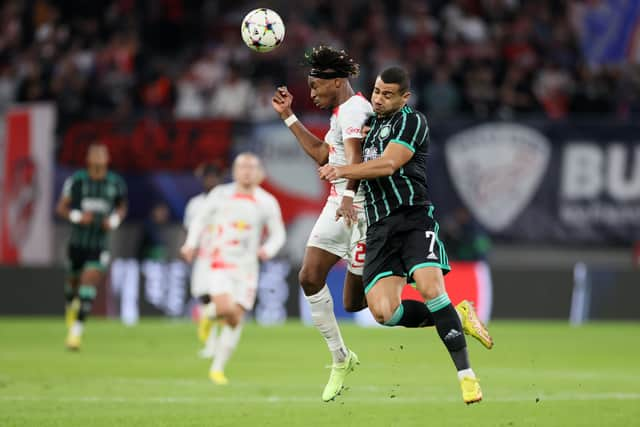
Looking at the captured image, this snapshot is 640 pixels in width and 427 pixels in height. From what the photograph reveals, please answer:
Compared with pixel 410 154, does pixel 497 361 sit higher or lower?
lower

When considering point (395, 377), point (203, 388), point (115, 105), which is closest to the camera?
point (203, 388)

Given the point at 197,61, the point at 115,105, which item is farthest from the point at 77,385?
the point at 197,61

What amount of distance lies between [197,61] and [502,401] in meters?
15.9

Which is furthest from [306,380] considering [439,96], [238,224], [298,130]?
[439,96]

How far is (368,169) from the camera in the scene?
29.9ft

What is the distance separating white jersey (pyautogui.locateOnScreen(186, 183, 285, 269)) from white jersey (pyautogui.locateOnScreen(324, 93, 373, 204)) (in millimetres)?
3697

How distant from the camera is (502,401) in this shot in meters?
10.8

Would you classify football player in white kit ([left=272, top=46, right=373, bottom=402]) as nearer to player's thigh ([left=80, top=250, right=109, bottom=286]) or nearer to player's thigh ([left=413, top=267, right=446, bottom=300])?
player's thigh ([left=413, top=267, right=446, bottom=300])

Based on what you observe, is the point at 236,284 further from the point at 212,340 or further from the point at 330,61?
the point at 330,61

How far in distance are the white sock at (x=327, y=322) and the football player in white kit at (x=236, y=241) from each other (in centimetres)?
297

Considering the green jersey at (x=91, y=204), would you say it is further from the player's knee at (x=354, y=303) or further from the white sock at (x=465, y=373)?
the white sock at (x=465, y=373)

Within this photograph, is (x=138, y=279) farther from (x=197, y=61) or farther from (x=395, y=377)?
(x=395, y=377)

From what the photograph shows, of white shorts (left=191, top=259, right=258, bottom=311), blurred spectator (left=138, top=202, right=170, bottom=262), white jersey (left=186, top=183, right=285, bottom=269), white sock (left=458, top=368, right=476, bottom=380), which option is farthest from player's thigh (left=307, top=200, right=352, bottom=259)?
blurred spectator (left=138, top=202, right=170, bottom=262)

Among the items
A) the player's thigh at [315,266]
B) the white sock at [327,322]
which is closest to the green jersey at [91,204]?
the white sock at [327,322]
